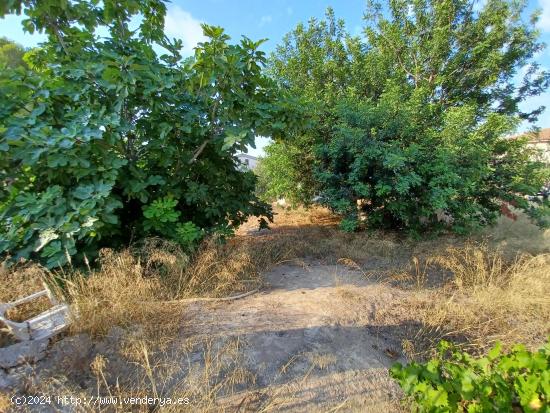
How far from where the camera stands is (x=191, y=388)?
1.58 metres

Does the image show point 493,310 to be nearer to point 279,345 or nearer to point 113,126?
point 279,345

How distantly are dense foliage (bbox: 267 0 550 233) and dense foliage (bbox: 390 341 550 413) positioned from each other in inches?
128

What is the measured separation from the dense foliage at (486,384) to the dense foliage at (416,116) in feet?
10.6

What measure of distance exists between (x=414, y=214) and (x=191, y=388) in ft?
14.6

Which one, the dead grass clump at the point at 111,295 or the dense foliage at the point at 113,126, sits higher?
the dense foliage at the point at 113,126

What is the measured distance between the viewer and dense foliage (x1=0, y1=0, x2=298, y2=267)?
7.91 ft

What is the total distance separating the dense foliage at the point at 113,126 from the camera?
241 centimetres

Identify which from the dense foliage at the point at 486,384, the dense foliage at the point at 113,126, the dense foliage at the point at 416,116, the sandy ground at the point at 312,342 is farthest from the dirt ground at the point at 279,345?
the dense foliage at the point at 416,116

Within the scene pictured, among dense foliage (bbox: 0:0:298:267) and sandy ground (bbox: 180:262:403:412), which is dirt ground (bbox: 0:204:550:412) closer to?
sandy ground (bbox: 180:262:403:412)

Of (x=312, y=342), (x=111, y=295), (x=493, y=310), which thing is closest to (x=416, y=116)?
(x=493, y=310)

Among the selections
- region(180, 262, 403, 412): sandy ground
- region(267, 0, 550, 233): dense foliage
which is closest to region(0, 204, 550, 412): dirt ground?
region(180, 262, 403, 412): sandy ground

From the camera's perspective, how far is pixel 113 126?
2574 mm

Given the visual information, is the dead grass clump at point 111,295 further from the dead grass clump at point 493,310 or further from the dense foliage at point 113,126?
the dead grass clump at point 493,310

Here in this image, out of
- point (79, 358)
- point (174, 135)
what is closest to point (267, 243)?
point (174, 135)
